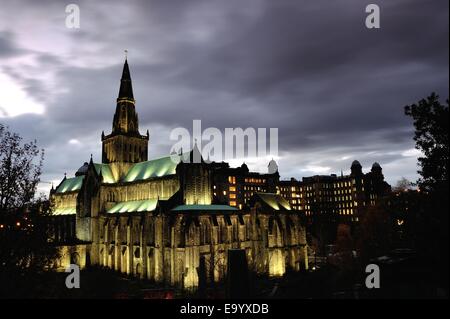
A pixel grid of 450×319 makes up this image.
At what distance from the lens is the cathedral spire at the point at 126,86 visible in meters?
73.4

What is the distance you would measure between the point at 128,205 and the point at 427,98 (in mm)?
58065

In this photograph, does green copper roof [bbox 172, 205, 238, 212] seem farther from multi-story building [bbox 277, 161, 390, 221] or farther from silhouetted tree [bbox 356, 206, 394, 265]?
multi-story building [bbox 277, 161, 390, 221]

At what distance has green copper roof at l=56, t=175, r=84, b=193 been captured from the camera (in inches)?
3160

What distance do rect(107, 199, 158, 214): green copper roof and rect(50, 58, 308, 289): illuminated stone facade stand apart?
0.82 ft

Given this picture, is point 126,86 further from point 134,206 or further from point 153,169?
point 134,206

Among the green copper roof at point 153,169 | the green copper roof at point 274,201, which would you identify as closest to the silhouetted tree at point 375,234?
the green copper roof at point 274,201

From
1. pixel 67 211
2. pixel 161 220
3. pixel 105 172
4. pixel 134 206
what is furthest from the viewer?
pixel 67 211

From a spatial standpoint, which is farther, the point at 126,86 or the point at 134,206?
the point at 126,86

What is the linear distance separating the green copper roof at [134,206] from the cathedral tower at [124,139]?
6.72m

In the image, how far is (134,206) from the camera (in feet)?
209

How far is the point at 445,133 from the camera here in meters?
16.0

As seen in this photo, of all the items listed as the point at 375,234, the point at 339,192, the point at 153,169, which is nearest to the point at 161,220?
the point at 153,169

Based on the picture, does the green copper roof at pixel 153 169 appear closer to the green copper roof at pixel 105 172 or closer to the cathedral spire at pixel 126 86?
the green copper roof at pixel 105 172

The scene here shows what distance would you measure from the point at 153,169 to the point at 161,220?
15.7 m
